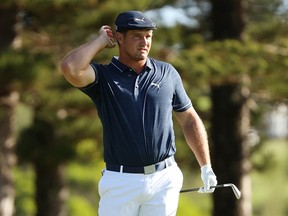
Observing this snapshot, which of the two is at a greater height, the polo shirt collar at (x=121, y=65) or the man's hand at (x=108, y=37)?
the man's hand at (x=108, y=37)

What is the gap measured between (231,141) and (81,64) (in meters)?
11.0

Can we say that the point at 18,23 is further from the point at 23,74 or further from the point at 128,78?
the point at 128,78

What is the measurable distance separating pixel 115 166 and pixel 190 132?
20.8 inches

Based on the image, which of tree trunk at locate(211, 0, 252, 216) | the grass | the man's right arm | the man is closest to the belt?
the man

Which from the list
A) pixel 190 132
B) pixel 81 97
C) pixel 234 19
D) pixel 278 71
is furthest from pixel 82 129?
pixel 190 132

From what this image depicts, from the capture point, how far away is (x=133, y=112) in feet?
19.9

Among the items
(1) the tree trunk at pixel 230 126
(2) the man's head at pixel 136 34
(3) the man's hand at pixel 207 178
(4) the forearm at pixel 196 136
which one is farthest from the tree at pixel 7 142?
(2) the man's head at pixel 136 34

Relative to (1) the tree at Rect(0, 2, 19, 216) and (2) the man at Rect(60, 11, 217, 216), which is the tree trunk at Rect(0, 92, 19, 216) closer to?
(1) the tree at Rect(0, 2, 19, 216)

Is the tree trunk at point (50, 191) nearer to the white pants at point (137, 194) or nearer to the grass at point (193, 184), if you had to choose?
the grass at point (193, 184)

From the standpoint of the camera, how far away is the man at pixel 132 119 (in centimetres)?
606

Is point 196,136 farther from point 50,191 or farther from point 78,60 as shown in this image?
point 50,191

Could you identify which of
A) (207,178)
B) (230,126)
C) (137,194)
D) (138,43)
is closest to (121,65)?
(138,43)

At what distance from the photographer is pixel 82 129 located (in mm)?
18297

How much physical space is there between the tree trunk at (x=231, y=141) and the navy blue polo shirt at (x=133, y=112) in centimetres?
1045
